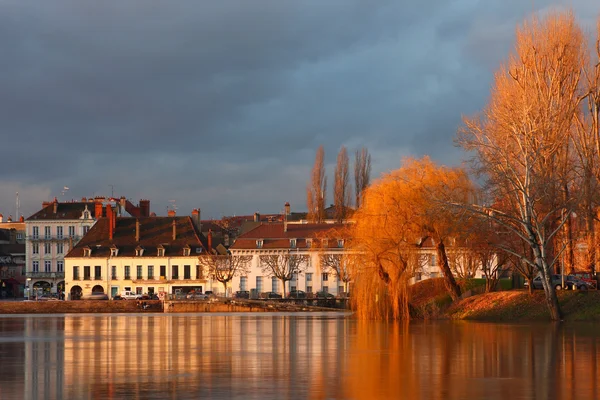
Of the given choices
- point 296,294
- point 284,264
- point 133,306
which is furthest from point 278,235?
point 133,306

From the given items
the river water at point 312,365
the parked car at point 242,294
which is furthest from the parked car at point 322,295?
the river water at point 312,365

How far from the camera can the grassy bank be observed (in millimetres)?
54031

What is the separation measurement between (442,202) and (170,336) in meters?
17.3

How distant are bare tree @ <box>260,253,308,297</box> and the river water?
196ft

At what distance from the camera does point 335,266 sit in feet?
326

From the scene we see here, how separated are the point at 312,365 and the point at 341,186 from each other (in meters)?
94.6

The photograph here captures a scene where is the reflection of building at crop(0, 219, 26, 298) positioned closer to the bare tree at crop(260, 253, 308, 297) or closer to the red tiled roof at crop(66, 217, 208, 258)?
the red tiled roof at crop(66, 217, 208, 258)

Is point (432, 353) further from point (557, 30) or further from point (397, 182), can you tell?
point (557, 30)

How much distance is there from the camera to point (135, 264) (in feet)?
387

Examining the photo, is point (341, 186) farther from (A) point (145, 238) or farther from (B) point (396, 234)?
(B) point (396, 234)

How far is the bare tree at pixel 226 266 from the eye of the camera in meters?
109

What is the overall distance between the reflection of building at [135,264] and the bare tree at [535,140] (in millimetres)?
59882

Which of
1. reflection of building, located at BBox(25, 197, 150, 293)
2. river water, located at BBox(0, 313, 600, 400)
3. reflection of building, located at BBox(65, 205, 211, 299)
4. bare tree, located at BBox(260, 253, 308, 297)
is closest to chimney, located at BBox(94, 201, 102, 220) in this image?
reflection of building, located at BBox(25, 197, 150, 293)

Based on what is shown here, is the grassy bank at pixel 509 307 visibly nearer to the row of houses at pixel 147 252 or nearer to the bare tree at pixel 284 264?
→ the row of houses at pixel 147 252
